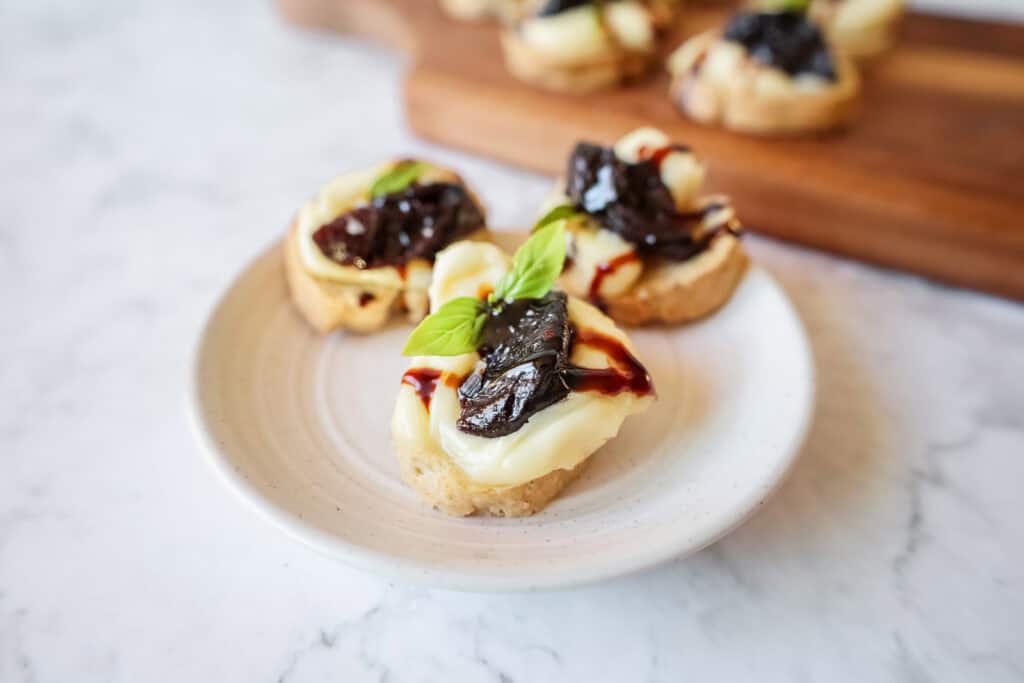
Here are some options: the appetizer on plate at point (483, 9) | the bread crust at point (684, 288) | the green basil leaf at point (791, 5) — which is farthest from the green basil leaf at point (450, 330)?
the appetizer on plate at point (483, 9)

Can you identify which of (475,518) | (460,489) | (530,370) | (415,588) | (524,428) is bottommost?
(415,588)

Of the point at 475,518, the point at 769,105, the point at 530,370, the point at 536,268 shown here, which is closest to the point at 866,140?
the point at 769,105

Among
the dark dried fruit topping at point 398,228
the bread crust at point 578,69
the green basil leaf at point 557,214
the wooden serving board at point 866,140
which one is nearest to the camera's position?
the green basil leaf at point 557,214

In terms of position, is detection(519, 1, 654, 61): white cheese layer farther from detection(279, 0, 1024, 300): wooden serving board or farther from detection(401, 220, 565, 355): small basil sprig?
detection(401, 220, 565, 355): small basil sprig

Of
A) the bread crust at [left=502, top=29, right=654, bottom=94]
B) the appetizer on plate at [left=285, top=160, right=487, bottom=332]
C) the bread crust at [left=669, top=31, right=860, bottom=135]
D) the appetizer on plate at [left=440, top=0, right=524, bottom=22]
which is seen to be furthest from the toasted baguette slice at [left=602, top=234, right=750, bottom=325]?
the appetizer on plate at [left=440, top=0, right=524, bottom=22]

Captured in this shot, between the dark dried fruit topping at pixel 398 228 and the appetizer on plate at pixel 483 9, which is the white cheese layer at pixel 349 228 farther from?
the appetizer on plate at pixel 483 9

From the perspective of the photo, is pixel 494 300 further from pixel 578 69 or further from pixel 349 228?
pixel 578 69
